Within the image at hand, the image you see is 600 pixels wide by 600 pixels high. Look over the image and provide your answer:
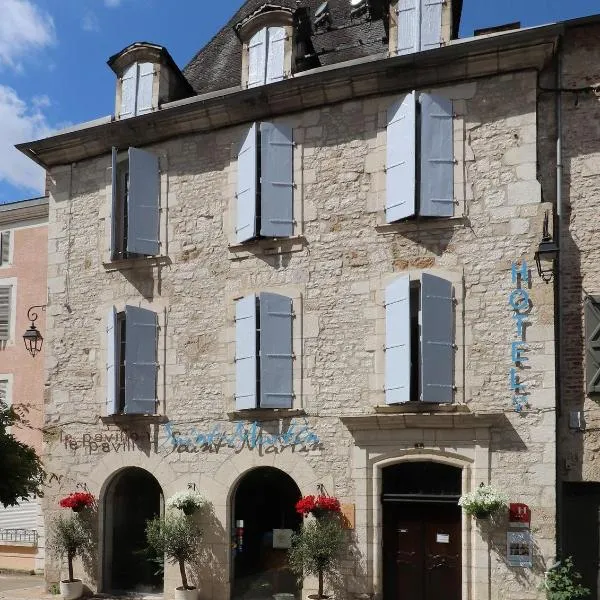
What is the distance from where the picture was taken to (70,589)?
540 inches

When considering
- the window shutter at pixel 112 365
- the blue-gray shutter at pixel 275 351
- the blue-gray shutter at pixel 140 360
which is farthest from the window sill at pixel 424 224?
the window shutter at pixel 112 365

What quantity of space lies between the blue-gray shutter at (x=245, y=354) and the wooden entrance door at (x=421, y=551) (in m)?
2.45

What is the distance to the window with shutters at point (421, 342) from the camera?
11.8 meters

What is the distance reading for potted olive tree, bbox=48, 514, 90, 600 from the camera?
13.8m

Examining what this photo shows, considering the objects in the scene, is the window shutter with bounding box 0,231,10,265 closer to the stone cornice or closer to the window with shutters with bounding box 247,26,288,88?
the stone cornice

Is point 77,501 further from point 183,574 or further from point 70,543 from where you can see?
point 183,574

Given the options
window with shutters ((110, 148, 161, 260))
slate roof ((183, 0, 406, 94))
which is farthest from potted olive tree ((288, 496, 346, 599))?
slate roof ((183, 0, 406, 94))

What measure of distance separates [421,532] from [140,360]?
483 cm

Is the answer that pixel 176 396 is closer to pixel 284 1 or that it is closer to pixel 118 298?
pixel 118 298

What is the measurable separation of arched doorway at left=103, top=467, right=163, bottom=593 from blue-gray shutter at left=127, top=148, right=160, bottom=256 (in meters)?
3.41

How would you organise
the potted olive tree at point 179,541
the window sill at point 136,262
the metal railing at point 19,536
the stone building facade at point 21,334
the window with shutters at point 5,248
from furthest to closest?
the window with shutters at point 5,248, the stone building facade at point 21,334, the metal railing at point 19,536, the window sill at point 136,262, the potted olive tree at point 179,541

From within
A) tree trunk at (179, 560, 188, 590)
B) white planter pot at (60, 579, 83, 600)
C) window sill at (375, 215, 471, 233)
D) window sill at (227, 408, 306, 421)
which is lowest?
white planter pot at (60, 579, 83, 600)

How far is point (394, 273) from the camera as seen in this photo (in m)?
12.4

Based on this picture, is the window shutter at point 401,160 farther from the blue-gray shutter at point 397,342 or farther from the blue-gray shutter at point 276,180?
the blue-gray shutter at point 276,180
